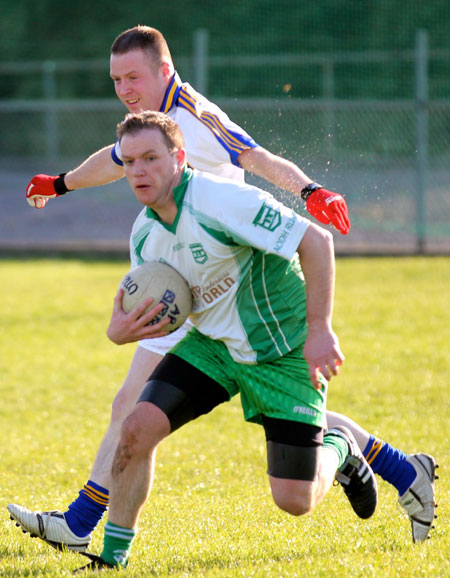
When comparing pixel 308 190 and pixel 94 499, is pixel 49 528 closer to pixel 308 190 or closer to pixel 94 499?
pixel 94 499

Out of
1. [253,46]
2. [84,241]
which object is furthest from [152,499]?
[253,46]

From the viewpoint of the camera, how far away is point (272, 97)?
22656mm

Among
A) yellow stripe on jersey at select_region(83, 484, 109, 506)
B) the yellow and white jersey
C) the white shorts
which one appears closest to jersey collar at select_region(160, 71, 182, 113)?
the yellow and white jersey

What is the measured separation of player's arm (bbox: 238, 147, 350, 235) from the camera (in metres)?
4.19

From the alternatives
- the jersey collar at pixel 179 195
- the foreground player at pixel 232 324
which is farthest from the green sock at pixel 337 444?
the jersey collar at pixel 179 195

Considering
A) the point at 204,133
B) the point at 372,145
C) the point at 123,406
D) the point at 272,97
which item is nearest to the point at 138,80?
the point at 204,133

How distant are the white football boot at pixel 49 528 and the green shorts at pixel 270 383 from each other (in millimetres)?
1104

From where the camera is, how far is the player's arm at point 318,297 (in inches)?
147

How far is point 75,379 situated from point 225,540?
4.81 meters

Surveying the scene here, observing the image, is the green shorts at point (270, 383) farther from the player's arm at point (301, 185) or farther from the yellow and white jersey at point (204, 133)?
the yellow and white jersey at point (204, 133)

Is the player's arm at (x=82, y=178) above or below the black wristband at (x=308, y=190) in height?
below

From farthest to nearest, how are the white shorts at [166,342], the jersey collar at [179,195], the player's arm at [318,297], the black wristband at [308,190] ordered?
1. the white shorts at [166,342]
2. the black wristband at [308,190]
3. the jersey collar at [179,195]
4. the player's arm at [318,297]

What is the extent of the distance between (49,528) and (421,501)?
177cm

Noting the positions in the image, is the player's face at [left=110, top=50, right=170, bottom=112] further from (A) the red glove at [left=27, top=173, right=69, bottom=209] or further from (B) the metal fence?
(B) the metal fence
